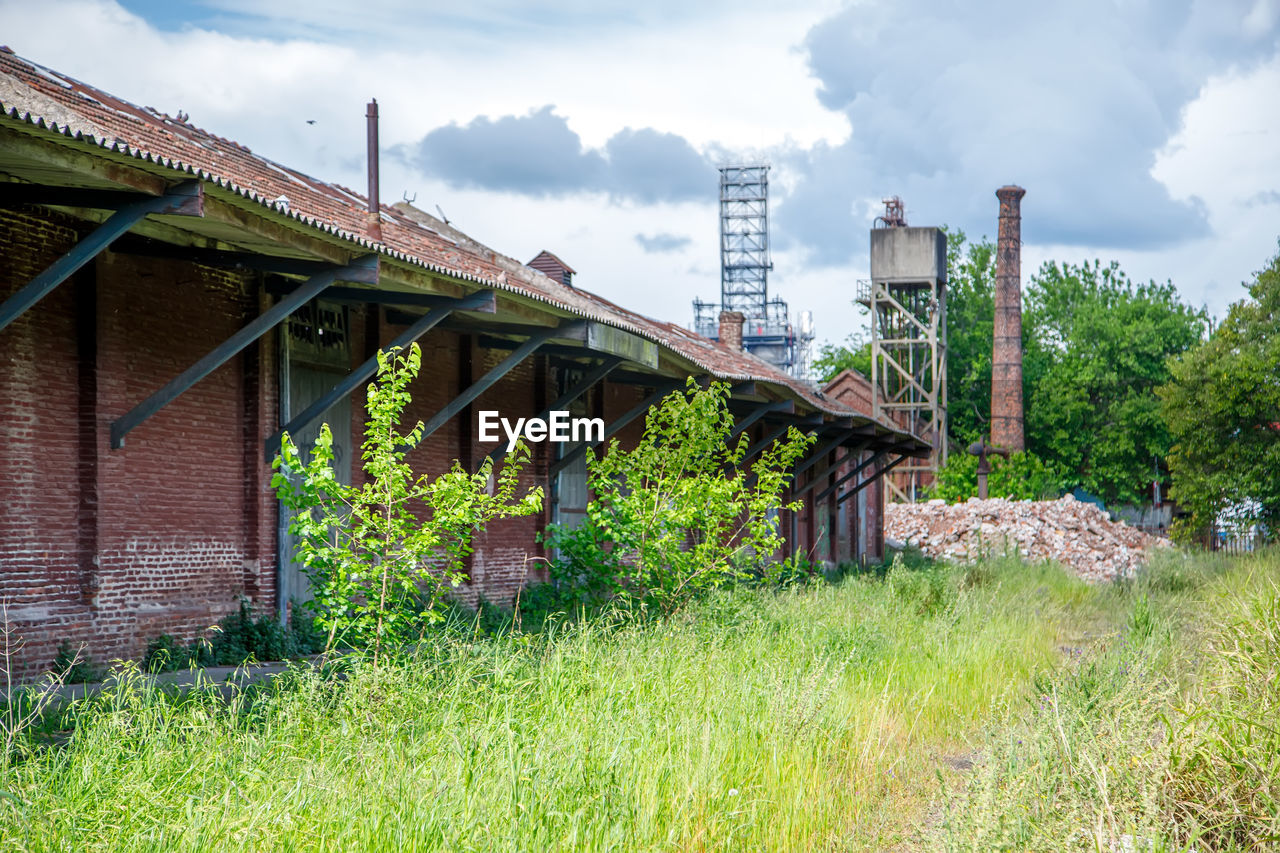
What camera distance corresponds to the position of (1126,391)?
155ft

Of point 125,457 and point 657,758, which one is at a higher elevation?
point 125,457

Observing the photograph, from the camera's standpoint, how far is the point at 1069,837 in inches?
163

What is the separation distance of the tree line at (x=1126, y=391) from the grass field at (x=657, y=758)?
2234 centimetres

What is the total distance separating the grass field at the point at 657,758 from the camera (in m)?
4.04

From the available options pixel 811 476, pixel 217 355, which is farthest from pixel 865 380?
pixel 217 355

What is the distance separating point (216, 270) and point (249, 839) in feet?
22.6

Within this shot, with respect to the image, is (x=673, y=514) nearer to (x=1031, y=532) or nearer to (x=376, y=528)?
(x=376, y=528)

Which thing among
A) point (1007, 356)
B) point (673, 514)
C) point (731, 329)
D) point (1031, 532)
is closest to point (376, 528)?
point (673, 514)

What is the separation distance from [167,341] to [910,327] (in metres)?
37.0

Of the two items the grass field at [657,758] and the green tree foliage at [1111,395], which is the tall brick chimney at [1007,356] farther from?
the grass field at [657,758]

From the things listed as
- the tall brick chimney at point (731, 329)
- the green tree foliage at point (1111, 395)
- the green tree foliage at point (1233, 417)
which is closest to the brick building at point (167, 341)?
the tall brick chimney at point (731, 329)

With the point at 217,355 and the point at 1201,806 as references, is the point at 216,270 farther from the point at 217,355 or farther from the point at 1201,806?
the point at 1201,806

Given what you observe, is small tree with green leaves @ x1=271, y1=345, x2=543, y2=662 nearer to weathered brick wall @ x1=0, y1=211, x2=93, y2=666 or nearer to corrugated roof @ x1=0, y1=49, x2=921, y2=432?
corrugated roof @ x1=0, y1=49, x2=921, y2=432

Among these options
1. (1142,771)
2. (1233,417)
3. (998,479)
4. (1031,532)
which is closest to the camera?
(1142,771)
